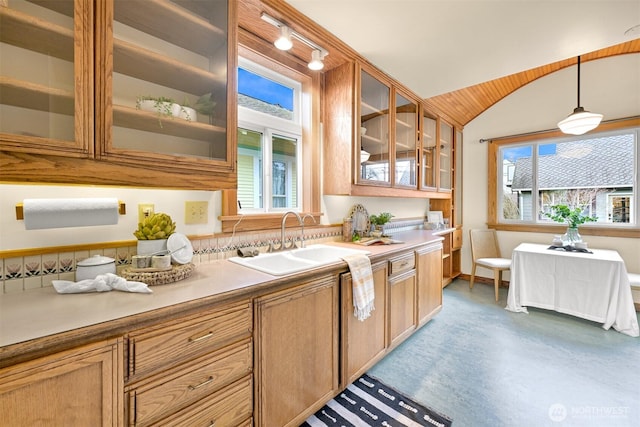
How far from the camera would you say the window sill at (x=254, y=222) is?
1.65m

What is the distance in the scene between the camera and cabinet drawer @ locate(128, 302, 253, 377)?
2.80ft

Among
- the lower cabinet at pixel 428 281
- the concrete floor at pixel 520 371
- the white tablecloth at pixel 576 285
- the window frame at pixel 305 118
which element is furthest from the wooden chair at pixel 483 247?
the window frame at pixel 305 118

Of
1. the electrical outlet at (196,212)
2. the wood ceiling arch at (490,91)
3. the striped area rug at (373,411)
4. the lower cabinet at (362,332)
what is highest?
the wood ceiling arch at (490,91)

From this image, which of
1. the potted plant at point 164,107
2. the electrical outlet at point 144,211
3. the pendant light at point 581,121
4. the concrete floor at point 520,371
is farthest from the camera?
the pendant light at point 581,121

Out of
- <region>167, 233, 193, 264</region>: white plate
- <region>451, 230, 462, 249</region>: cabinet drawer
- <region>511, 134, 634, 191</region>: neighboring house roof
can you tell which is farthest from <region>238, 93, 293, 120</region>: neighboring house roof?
<region>511, 134, 634, 191</region>: neighboring house roof

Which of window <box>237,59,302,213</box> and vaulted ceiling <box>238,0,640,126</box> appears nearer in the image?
vaulted ceiling <box>238,0,640,126</box>

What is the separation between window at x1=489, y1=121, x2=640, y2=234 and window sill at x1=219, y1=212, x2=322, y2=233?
3.62 meters

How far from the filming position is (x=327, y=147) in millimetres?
2260

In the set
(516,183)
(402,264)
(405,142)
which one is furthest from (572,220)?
(402,264)

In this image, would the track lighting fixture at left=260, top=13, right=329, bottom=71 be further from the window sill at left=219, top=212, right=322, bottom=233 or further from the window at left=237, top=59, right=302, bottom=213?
the window sill at left=219, top=212, right=322, bottom=233

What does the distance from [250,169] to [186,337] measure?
1268mm

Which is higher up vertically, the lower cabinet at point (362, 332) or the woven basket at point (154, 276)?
the woven basket at point (154, 276)

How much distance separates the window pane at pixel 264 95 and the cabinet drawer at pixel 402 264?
57.2 inches

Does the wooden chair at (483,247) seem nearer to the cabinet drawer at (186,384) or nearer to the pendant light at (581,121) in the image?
the pendant light at (581,121)
